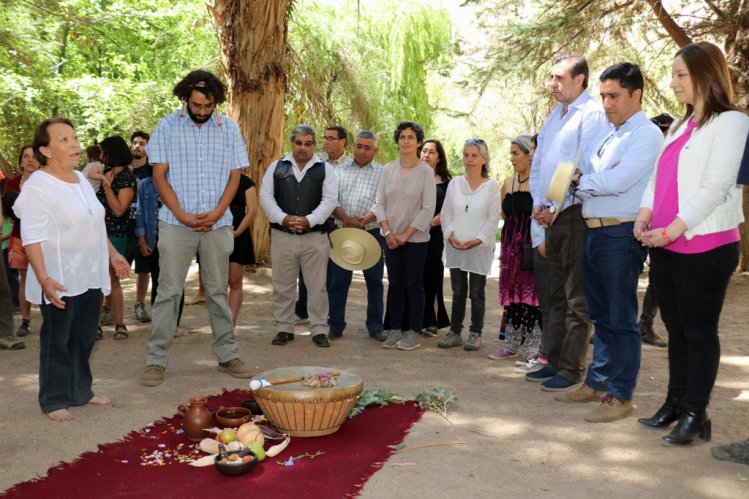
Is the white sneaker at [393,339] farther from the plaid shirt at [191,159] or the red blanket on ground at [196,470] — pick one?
the red blanket on ground at [196,470]

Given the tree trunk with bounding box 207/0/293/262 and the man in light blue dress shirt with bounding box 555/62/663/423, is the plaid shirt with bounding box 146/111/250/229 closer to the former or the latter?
the man in light blue dress shirt with bounding box 555/62/663/423

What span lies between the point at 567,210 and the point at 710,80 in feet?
4.56

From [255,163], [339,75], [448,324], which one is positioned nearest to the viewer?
[448,324]

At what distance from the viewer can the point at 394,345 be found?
690cm

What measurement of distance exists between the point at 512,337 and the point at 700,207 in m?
3.02

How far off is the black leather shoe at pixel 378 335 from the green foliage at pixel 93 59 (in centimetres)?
571

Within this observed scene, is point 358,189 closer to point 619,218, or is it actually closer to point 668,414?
point 619,218

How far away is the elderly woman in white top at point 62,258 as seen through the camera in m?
4.36

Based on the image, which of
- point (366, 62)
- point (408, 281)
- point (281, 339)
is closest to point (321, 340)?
point (281, 339)

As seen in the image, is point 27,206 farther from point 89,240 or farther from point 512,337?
point 512,337

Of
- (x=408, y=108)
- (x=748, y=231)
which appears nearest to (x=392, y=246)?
(x=748, y=231)

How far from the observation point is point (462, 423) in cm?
457

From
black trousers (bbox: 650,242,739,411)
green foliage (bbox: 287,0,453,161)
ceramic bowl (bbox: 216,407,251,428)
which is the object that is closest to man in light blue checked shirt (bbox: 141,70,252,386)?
ceramic bowl (bbox: 216,407,251,428)

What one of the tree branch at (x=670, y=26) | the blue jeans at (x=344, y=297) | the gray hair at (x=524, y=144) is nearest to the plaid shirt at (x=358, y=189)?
the blue jeans at (x=344, y=297)
